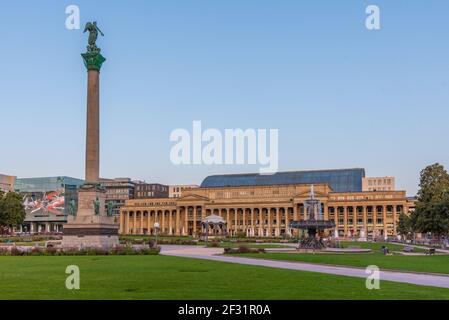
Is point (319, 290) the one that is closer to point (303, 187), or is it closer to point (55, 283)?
point (55, 283)

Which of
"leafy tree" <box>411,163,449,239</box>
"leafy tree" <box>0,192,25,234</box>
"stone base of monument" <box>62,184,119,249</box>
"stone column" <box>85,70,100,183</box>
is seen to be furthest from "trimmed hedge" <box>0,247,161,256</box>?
"leafy tree" <box>0,192,25,234</box>

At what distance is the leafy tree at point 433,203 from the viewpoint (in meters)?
78.8

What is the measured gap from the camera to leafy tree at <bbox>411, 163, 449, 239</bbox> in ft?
258

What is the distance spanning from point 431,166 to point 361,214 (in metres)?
96.5

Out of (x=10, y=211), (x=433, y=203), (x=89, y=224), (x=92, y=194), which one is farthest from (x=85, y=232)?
(x=10, y=211)

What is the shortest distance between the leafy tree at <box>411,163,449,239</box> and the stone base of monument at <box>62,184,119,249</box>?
49.3m

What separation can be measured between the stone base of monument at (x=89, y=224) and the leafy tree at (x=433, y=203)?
4935 centimetres

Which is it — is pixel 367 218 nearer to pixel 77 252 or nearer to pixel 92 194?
pixel 92 194

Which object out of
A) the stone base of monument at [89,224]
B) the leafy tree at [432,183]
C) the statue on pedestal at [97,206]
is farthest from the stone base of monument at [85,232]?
the leafy tree at [432,183]

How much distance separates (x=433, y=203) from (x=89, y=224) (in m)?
53.4

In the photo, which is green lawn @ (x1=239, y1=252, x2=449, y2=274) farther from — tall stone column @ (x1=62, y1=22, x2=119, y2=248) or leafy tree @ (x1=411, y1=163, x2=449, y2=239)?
leafy tree @ (x1=411, y1=163, x2=449, y2=239)

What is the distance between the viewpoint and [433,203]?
3194 inches

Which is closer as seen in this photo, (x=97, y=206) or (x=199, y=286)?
(x=199, y=286)

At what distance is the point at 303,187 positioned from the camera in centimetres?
19262
